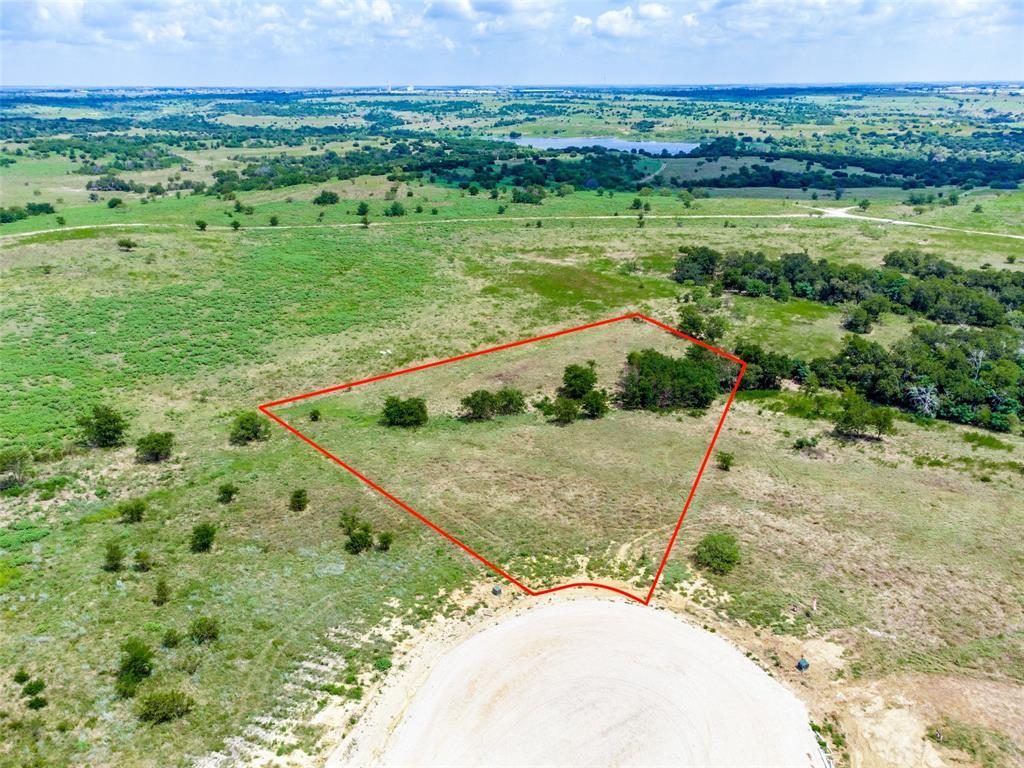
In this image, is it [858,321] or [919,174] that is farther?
[919,174]

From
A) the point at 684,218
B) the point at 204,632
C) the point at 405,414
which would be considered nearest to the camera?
the point at 204,632

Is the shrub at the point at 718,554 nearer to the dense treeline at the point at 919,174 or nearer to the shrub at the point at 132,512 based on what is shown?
the shrub at the point at 132,512

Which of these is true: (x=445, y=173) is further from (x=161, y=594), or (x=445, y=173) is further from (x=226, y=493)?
(x=161, y=594)

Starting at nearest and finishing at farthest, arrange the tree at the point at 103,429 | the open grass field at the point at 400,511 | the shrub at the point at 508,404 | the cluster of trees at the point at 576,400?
the open grass field at the point at 400,511, the tree at the point at 103,429, the cluster of trees at the point at 576,400, the shrub at the point at 508,404

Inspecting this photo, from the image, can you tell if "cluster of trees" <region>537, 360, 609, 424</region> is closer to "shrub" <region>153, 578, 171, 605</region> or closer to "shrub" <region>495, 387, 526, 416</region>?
Answer: "shrub" <region>495, 387, 526, 416</region>

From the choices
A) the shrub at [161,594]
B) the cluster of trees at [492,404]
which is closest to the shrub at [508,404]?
the cluster of trees at [492,404]

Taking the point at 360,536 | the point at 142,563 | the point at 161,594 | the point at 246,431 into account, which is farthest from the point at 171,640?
the point at 246,431
